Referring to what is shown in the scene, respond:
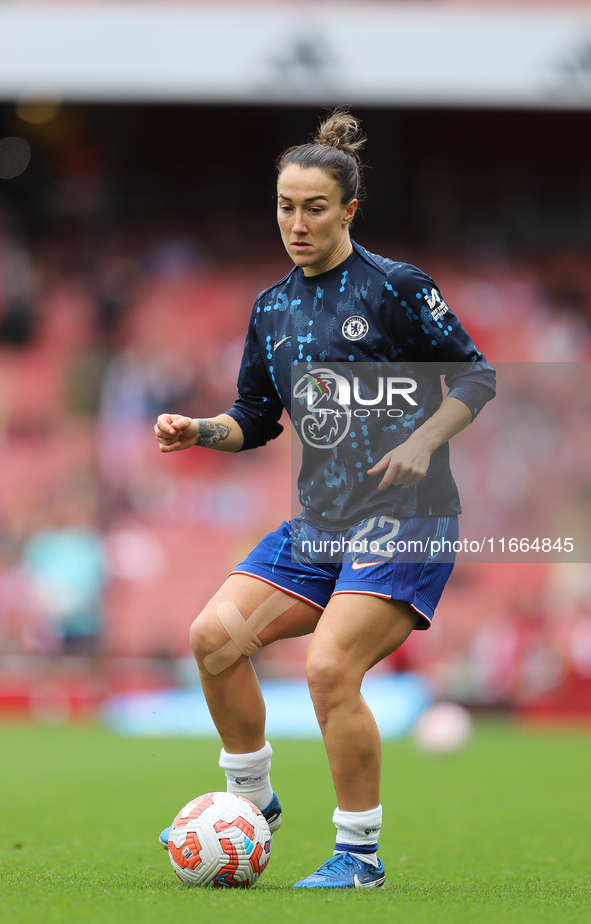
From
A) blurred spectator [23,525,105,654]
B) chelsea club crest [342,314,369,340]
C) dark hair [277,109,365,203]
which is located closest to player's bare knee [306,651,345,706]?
chelsea club crest [342,314,369,340]

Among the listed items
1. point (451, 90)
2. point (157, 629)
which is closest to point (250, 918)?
point (157, 629)

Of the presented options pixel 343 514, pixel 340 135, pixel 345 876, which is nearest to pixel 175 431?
pixel 343 514

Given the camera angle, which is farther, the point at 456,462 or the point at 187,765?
the point at 456,462

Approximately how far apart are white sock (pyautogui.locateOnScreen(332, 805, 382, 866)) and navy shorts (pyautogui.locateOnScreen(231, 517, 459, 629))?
62 cm

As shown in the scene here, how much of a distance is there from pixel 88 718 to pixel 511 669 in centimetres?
502

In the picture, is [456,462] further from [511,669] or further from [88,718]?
[88,718]

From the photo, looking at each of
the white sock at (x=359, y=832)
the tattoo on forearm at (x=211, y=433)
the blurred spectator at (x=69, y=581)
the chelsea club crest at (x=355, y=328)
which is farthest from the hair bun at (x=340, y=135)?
the blurred spectator at (x=69, y=581)

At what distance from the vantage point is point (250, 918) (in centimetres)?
279

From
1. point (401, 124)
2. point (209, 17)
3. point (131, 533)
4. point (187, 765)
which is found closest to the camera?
point (187, 765)

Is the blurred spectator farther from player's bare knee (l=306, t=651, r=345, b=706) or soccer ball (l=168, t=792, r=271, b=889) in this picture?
player's bare knee (l=306, t=651, r=345, b=706)

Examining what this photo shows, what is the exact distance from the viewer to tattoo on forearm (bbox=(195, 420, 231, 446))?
383cm

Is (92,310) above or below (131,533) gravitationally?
above

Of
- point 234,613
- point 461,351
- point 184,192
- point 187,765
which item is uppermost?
point 184,192

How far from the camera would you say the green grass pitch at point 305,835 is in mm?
3010
